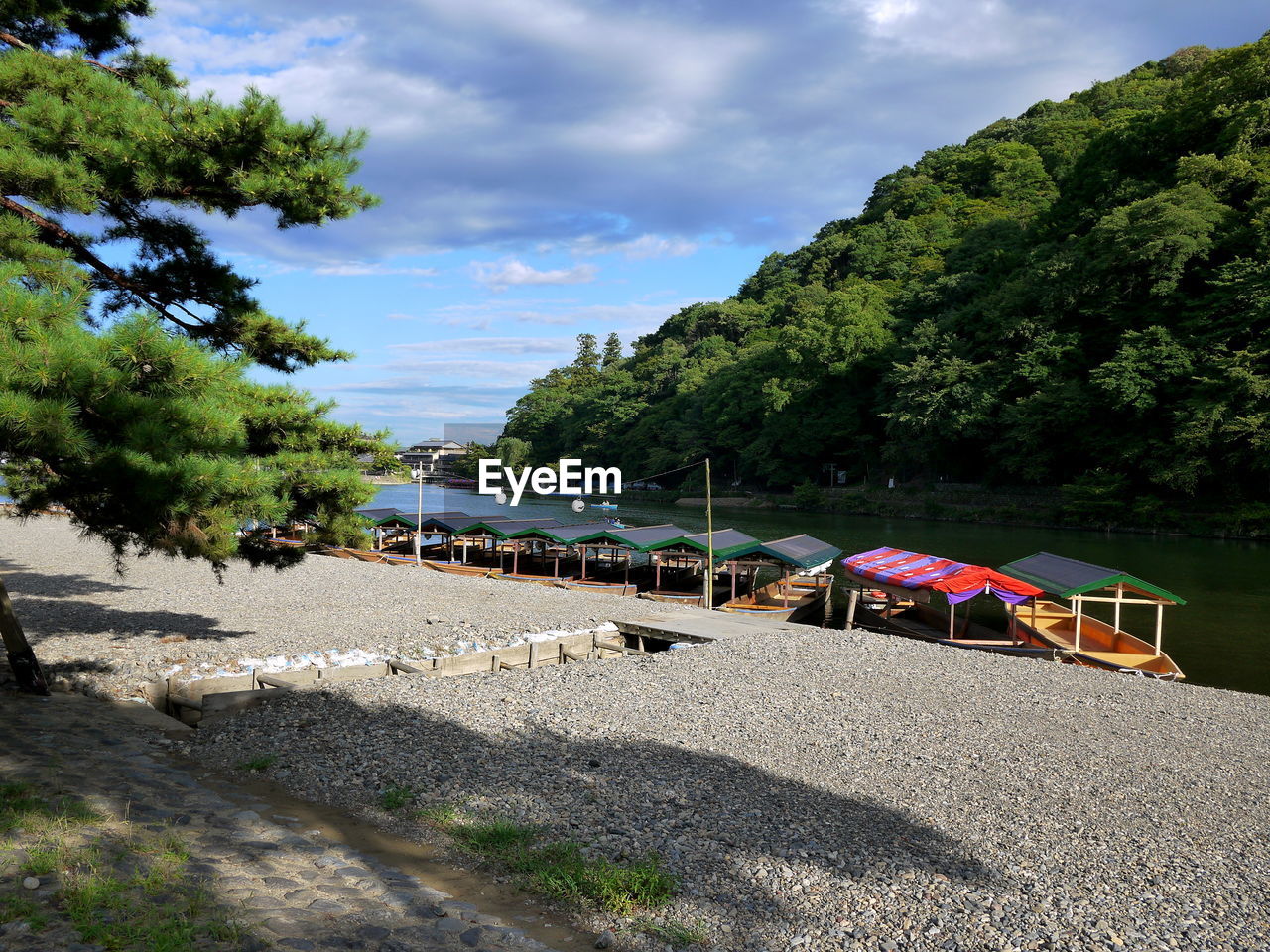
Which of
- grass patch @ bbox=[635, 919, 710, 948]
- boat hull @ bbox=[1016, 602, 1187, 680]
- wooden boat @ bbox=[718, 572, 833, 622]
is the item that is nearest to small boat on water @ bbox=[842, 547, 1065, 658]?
boat hull @ bbox=[1016, 602, 1187, 680]

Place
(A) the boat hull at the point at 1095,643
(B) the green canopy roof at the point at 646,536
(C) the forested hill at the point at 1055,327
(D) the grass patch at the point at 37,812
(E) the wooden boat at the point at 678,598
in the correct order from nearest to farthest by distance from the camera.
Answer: (D) the grass patch at the point at 37,812, (A) the boat hull at the point at 1095,643, (E) the wooden boat at the point at 678,598, (B) the green canopy roof at the point at 646,536, (C) the forested hill at the point at 1055,327

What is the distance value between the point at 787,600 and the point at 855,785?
624 inches

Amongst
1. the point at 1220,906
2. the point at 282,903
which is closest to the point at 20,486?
the point at 282,903

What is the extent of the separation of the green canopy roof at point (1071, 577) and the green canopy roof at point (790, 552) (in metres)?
4.78

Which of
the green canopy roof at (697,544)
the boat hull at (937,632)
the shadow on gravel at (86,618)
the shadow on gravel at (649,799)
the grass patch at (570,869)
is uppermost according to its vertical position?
the green canopy roof at (697,544)

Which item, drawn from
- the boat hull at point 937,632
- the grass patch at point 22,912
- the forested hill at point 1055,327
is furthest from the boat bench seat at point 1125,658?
the forested hill at point 1055,327

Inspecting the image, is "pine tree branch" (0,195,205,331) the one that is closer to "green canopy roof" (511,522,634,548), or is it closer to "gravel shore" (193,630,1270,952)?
"gravel shore" (193,630,1270,952)

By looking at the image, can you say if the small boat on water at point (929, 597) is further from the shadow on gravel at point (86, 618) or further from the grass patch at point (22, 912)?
the grass patch at point (22, 912)

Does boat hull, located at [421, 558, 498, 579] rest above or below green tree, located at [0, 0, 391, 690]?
below

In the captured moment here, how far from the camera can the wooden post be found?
846 cm

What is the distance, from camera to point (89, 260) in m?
7.73

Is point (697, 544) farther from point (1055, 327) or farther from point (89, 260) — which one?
point (1055, 327)

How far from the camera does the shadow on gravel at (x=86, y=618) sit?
1382cm

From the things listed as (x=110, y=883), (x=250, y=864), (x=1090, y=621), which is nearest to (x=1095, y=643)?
(x=1090, y=621)
